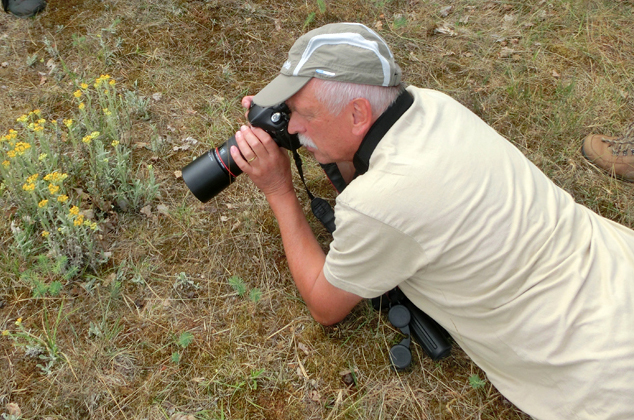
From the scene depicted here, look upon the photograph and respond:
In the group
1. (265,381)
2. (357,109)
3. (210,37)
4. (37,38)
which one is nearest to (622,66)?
(357,109)

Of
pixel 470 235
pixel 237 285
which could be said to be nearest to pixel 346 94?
pixel 470 235

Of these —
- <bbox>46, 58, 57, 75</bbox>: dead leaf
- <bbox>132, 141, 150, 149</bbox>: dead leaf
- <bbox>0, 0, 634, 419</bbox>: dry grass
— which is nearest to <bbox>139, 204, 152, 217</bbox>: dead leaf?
<bbox>0, 0, 634, 419</bbox>: dry grass

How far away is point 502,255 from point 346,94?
30.2 inches

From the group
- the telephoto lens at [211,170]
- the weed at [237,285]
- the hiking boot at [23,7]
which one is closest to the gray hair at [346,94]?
the telephoto lens at [211,170]

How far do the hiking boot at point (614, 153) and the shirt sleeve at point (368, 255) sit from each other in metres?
1.94

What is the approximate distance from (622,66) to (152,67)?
343 centimetres

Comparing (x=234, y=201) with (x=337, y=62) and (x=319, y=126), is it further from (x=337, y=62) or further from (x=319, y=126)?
(x=337, y=62)

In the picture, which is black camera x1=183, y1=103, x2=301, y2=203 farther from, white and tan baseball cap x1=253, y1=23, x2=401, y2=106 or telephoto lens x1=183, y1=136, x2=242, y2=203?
white and tan baseball cap x1=253, y1=23, x2=401, y2=106

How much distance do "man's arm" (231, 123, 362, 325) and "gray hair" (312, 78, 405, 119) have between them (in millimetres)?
409

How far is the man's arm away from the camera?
77.7 inches

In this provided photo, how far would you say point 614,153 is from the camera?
289cm

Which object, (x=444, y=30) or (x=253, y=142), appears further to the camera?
(x=444, y=30)

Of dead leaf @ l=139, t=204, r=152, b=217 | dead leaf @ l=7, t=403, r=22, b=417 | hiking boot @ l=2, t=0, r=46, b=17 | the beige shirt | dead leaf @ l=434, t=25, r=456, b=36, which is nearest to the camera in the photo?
the beige shirt

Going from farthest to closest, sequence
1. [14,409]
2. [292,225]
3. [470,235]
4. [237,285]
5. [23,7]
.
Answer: [23,7]
[237,285]
[292,225]
[14,409]
[470,235]
